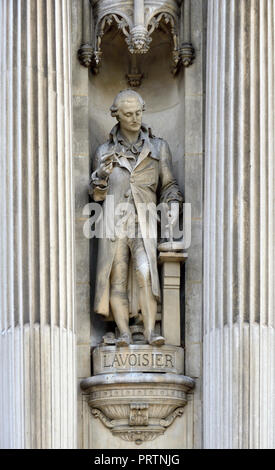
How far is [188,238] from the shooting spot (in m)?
21.2

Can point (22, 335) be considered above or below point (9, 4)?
below

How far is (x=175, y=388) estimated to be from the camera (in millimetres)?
20766

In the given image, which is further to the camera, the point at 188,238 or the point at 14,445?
the point at 188,238

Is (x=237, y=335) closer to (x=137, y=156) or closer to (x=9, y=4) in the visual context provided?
(x=137, y=156)

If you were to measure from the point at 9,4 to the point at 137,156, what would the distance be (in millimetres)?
2141

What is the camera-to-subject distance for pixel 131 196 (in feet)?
69.4

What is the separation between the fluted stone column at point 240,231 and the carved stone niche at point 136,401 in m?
0.45

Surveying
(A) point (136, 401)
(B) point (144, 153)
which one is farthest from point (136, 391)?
(B) point (144, 153)

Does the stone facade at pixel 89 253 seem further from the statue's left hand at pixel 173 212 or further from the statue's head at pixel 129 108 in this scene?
the statue's head at pixel 129 108

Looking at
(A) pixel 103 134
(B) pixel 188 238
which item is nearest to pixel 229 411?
(B) pixel 188 238

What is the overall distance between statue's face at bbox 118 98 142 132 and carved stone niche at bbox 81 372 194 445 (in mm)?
2646

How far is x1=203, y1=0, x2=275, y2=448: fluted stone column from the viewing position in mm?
20000

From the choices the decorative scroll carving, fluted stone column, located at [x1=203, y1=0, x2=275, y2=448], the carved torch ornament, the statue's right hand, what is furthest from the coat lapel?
the decorative scroll carving
